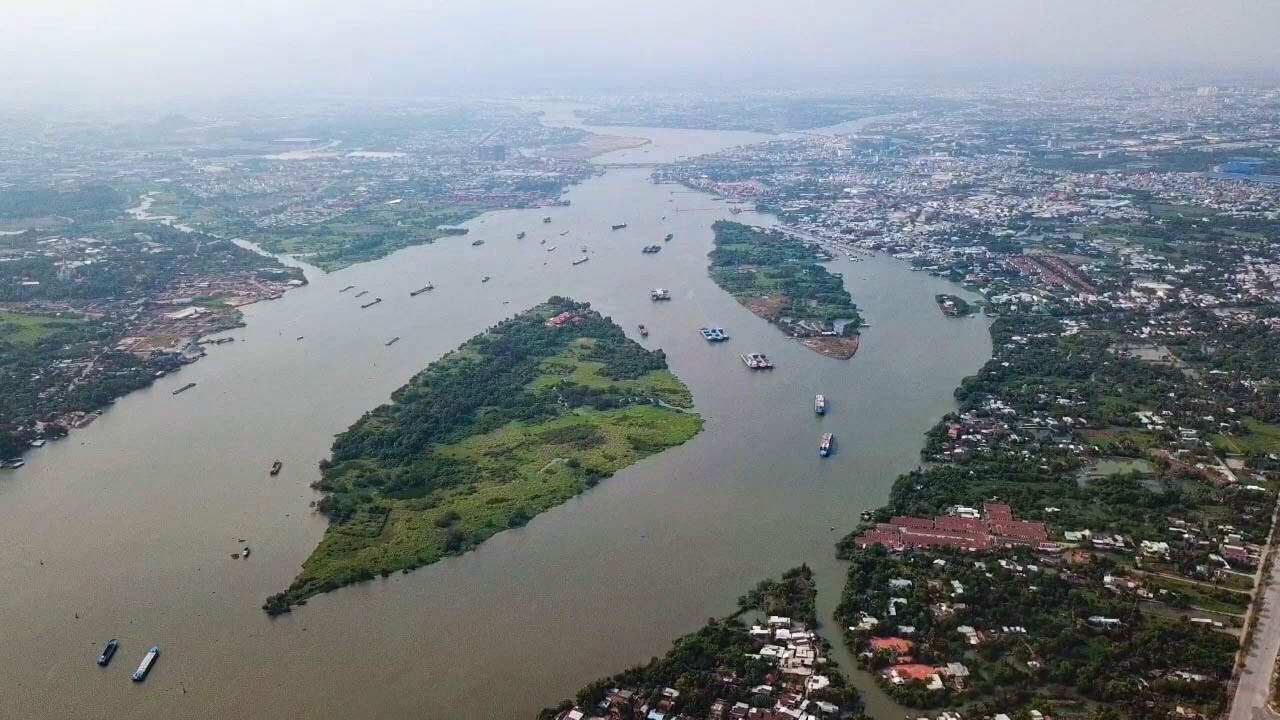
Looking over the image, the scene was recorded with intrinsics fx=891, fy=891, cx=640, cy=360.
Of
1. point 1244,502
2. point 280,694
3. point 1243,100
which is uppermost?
point 1243,100

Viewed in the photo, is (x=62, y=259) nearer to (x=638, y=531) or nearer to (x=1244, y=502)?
(x=638, y=531)

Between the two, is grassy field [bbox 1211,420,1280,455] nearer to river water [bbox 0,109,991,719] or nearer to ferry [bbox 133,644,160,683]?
river water [bbox 0,109,991,719]

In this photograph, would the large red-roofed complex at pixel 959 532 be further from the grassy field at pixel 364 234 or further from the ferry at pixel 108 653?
the grassy field at pixel 364 234

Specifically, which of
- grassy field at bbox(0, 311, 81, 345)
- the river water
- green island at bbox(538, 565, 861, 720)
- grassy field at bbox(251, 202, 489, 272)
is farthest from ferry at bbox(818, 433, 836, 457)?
grassy field at bbox(0, 311, 81, 345)

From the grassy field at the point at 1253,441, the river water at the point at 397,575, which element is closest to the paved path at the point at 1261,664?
the river water at the point at 397,575

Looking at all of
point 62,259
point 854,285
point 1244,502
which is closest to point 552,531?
point 1244,502

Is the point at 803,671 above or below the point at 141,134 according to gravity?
below
